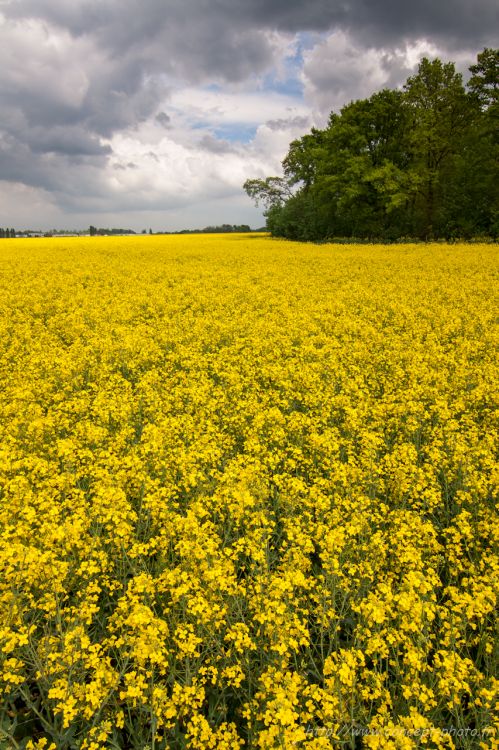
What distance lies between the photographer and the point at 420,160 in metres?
48.8

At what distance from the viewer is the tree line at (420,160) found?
44312mm

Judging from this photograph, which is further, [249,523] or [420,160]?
[420,160]

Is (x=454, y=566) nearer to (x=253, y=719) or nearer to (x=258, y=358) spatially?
(x=253, y=719)

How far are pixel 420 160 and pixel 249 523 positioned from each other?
54173 millimetres

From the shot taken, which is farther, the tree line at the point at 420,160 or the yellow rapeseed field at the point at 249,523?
the tree line at the point at 420,160

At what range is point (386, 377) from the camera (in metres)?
9.96

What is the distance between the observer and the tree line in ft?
145

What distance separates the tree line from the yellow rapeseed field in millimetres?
32818

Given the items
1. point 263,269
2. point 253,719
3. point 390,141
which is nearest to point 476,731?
point 253,719

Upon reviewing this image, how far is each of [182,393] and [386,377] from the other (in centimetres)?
459

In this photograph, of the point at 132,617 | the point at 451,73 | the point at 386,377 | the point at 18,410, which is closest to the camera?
the point at 132,617

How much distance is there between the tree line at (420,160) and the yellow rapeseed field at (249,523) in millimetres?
32818

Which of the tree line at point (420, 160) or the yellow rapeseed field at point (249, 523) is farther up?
the tree line at point (420, 160)

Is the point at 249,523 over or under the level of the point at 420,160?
under
